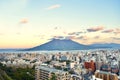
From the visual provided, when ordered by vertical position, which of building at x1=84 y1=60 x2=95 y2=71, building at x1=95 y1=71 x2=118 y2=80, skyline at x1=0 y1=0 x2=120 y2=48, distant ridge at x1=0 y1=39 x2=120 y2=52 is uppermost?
skyline at x1=0 y1=0 x2=120 y2=48

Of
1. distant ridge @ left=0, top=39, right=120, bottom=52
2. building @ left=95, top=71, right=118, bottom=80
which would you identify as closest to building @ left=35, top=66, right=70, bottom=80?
distant ridge @ left=0, top=39, right=120, bottom=52

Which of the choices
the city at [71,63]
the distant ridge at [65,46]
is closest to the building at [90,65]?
the city at [71,63]

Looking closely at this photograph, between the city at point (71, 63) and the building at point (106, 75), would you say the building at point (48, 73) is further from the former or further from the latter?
the building at point (106, 75)

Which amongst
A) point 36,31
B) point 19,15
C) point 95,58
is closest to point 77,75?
point 95,58

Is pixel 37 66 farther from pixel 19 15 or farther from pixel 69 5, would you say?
pixel 69 5

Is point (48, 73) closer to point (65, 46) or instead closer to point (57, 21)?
point (65, 46)

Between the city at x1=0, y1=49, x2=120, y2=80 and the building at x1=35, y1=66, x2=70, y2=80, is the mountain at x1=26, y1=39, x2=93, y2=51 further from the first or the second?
the building at x1=35, y1=66, x2=70, y2=80
